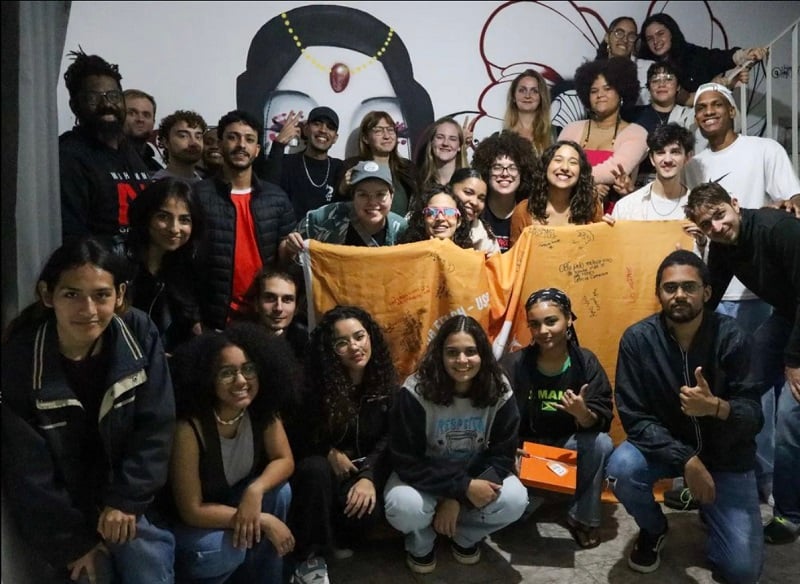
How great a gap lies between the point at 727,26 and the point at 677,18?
48 centimetres

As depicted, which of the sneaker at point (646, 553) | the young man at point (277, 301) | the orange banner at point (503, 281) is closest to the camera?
the sneaker at point (646, 553)

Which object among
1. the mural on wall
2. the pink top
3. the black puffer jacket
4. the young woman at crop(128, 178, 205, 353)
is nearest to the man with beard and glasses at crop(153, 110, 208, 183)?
the black puffer jacket

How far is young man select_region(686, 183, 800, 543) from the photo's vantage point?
2953 millimetres

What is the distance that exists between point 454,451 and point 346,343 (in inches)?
25.8

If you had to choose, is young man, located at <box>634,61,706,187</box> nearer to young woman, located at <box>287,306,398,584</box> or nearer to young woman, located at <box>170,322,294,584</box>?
young woman, located at <box>287,306,398,584</box>

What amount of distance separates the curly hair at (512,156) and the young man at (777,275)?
102 cm

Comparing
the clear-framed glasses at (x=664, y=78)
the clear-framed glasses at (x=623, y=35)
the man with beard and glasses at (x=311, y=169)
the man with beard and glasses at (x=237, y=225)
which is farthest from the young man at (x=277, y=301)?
the clear-framed glasses at (x=623, y=35)

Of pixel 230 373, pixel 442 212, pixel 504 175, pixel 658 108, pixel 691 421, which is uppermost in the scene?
pixel 658 108

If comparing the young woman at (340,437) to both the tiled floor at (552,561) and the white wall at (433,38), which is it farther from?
the white wall at (433,38)

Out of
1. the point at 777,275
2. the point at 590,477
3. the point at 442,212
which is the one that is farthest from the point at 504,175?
the point at 590,477

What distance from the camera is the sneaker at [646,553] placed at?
279 cm

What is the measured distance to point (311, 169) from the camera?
Result: 14.1 feet

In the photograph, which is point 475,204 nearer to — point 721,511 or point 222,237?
point 222,237

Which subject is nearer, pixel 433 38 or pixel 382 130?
pixel 382 130
